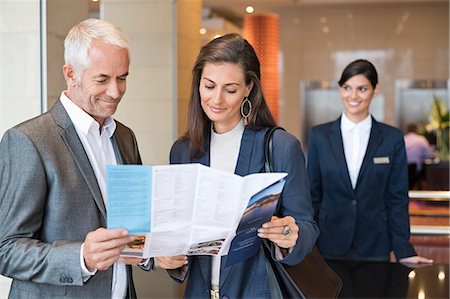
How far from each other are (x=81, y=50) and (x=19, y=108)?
0.97 meters

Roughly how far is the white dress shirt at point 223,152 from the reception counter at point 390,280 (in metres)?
0.70

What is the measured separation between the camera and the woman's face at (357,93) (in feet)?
11.5

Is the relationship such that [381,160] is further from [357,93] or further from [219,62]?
[219,62]

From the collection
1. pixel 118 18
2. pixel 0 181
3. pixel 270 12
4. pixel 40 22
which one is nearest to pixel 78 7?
pixel 40 22

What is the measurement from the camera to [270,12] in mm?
10125

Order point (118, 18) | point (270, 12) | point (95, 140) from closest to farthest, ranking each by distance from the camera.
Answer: point (95, 140) < point (118, 18) < point (270, 12)

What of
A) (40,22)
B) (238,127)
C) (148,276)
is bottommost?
(148,276)

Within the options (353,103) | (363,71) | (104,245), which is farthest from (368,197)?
(104,245)

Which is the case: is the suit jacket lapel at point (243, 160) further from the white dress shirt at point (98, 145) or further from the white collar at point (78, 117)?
the white collar at point (78, 117)

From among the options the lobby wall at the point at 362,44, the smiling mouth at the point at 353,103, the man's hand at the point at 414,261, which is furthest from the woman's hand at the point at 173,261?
the lobby wall at the point at 362,44

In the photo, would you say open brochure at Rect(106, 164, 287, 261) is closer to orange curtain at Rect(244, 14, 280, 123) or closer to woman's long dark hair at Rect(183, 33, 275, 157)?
woman's long dark hair at Rect(183, 33, 275, 157)

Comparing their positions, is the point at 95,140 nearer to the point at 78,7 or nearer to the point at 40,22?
the point at 40,22

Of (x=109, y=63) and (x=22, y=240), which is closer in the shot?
(x=22, y=240)

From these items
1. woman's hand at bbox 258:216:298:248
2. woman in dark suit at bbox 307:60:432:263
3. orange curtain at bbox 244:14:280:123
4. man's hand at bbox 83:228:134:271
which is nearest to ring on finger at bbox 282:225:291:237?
woman's hand at bbox 258:216:298:248
